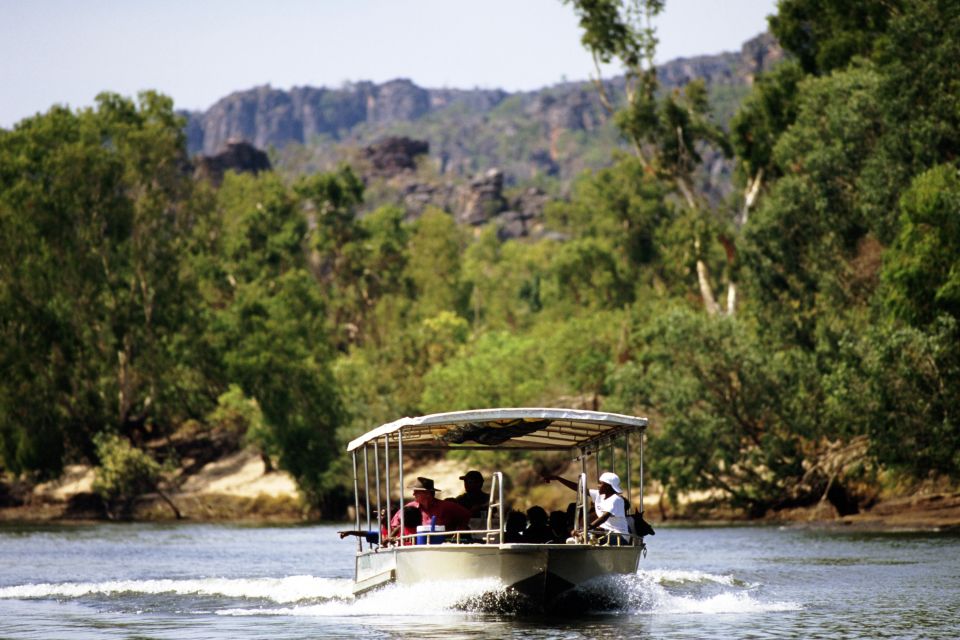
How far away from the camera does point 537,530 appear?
21562 mm

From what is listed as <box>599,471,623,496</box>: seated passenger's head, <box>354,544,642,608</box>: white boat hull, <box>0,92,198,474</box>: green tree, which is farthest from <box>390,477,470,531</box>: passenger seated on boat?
<box>0,92,198,474</box>: green tree

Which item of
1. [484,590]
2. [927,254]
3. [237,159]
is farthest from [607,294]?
[237,159]

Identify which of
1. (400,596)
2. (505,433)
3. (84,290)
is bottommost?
(400,596)

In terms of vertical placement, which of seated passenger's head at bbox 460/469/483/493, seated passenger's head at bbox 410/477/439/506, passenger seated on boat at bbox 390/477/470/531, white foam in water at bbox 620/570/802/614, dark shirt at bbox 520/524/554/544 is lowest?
white foam in water at bbox 620/570/802/614

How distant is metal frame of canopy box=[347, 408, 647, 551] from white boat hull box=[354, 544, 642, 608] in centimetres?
61

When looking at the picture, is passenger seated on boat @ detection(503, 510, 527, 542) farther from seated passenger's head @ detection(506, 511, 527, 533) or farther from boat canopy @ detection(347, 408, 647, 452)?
boat canopy @ detection(347, 408, 647, 452)

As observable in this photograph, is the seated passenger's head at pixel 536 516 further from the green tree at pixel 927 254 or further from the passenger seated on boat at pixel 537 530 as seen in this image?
the green tree at pixel 927 254

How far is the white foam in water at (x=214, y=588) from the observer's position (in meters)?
27.8

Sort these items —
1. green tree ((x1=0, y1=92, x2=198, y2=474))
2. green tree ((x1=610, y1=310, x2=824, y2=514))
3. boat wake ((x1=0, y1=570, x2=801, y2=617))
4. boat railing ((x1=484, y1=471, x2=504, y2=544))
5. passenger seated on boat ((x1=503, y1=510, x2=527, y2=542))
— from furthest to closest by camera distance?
green tree ((x1=0, y1=92, x2=198, y2=474)), green tree ((x1=610, y1=310, x2=824, y2=514)), passenger seated on boat ((x1=503, y1=510, x2=527, y2=542)), boat wake ((x1=0, y1=570, x2=801, y2=617)), boat railing ((x1=484, y1=471, x2=504, y2=544))

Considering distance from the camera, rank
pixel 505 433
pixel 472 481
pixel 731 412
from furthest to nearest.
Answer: pixel 731 412 < pixel 505 433 < pixel 472 481

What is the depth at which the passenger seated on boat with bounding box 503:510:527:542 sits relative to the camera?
70.0 ft

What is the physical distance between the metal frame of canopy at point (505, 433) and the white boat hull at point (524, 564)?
611 millimetres

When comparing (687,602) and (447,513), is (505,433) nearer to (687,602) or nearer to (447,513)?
(447,513)

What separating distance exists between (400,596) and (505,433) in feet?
10.5
